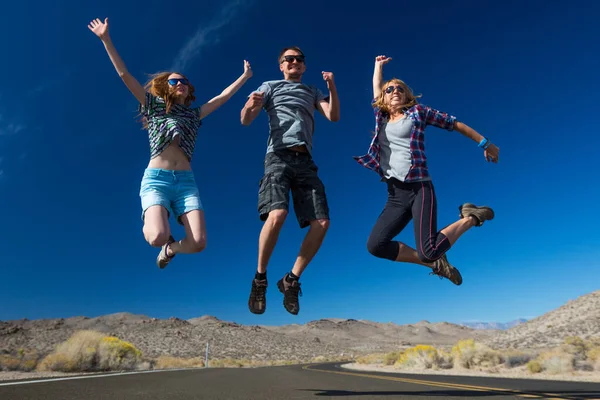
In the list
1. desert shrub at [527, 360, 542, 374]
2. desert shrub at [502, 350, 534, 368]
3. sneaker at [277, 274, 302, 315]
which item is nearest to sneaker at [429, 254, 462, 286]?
sneaker at [277, 274, 302, 315]

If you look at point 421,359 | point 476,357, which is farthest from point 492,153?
point 421,359

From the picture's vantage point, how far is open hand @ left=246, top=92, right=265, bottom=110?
5.11 metres

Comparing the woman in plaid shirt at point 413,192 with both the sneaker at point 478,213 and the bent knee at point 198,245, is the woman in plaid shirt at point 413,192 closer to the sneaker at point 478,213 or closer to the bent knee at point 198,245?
the sneaker at point 478,213

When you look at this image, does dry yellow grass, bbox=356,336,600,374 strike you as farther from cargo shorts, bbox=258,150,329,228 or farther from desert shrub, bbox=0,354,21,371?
desert shrub, bbox=0,354,21,371

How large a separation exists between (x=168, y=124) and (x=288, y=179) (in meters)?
1.74

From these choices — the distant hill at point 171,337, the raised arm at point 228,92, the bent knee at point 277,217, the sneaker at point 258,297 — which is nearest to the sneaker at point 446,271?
the bent knee at point 277,217

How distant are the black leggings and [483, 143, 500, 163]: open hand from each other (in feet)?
2.55

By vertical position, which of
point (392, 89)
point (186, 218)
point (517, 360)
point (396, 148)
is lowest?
point (517, 360)

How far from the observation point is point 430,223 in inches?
200

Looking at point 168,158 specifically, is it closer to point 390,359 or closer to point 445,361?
point 445,361

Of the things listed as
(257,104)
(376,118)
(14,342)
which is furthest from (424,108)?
(14,342)

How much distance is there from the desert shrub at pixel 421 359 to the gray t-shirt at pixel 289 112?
22458 mm

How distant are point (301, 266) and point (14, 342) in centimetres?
6963

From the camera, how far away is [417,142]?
17.9ft
